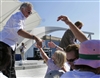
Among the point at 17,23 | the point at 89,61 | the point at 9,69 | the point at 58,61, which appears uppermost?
the point at 17,23

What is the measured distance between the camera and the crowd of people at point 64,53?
3.31 ft

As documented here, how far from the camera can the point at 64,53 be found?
1.97 m

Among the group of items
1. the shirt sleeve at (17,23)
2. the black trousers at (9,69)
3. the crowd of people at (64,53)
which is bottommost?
the black trousers at (9,69)

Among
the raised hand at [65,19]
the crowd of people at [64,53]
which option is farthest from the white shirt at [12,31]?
the raised hand at [65,19]

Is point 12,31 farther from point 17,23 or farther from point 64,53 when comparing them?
point 64,53

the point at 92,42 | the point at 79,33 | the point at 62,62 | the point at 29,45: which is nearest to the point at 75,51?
the point at 79,33

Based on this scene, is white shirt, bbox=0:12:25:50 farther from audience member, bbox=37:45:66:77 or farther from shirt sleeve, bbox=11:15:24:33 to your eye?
audience member, bbox=37:45:66:77

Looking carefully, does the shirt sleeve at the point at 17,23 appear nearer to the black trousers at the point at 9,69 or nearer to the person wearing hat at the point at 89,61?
the black trousers at the point at 9,69

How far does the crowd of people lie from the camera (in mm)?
1008

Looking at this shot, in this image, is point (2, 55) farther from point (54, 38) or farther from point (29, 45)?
point (54, 38)

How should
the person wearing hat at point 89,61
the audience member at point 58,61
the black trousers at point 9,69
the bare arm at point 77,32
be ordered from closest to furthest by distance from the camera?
the person wearing hat at point 89,61
the bare arm at point 77,32
the audience member at point 58,61
the black trousers at point 9,69

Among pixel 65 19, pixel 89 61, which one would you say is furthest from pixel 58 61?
pixel 89 61

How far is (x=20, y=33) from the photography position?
2.59 metres

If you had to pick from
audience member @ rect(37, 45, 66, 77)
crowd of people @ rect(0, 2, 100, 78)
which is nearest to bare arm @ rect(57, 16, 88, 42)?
crowd of people @ rect(0, 2, 100, 78)
